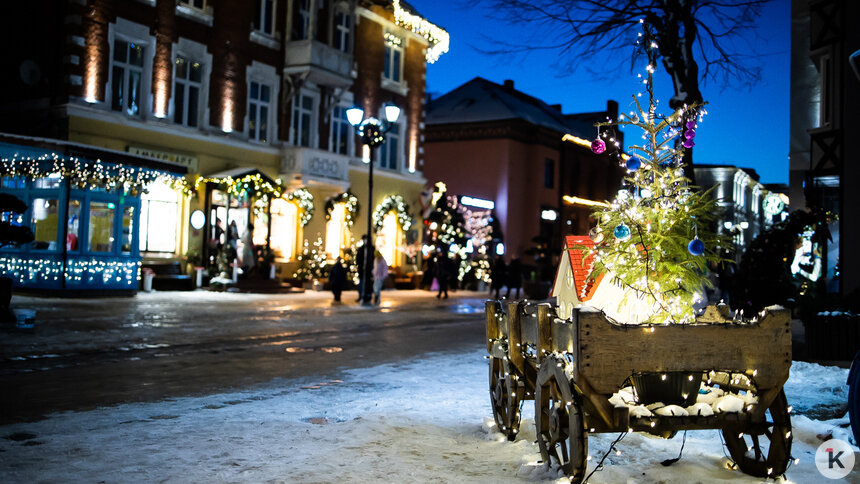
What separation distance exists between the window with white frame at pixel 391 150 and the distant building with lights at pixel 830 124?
1640 cm

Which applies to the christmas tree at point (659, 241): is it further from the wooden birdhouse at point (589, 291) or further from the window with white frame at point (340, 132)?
the window with white frame at point (340, 132)

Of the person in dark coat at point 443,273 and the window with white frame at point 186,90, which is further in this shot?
the person in dark coat at point 443,273

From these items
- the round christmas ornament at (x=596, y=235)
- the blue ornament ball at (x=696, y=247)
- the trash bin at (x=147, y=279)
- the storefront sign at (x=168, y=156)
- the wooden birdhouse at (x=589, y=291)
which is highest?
the storefront sign at (x=168, y=156)

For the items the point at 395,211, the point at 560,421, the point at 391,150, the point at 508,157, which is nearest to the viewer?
the point at 560,421

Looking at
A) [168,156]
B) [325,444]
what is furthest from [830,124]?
[325,444]

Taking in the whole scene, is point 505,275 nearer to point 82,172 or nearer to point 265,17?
point 265,17

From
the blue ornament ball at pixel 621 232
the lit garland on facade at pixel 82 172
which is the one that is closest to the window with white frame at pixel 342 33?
the lit garland on facade at pixel 82 172

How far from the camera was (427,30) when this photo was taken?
35812mm

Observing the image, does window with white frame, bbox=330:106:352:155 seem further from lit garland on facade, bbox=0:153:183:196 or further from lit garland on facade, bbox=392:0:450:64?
lit garland on facade, bbox=0:153:183:196

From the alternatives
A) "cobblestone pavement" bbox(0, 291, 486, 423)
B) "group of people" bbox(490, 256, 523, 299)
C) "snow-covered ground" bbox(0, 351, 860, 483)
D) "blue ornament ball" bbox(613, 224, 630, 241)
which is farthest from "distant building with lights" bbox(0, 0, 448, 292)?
"blue ornament ball" bbox(613, 224, 630, 241)

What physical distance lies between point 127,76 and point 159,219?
4.48 metres

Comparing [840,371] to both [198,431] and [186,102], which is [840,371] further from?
[186,102]

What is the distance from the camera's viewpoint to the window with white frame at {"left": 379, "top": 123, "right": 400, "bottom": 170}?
34562 millimetres

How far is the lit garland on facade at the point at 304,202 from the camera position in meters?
29.0
